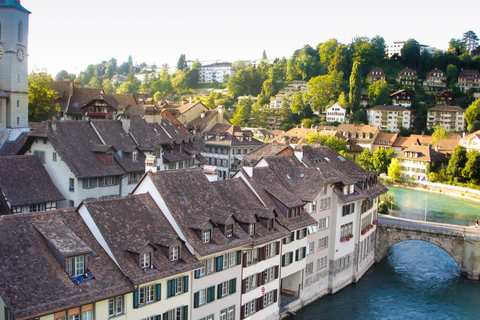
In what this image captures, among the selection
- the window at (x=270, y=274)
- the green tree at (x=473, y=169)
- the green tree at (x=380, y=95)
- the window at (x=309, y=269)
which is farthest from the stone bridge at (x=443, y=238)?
the green tree at (x=380, y=95)

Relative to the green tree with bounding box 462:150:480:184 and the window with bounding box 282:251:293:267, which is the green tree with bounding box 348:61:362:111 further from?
the window with bounding box 282:251:293:267

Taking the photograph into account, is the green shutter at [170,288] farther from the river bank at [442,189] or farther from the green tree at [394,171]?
the green tree at [394,171]

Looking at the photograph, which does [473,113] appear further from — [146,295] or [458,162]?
[146,295]

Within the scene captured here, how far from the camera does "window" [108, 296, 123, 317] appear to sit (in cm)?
2109

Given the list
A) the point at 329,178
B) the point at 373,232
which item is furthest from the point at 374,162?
the point at 329,178

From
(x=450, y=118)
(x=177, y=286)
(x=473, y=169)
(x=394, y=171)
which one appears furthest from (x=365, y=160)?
(x=177, y=286)

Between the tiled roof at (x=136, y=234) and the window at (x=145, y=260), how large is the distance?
223mm

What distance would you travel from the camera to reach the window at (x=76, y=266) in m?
20.1

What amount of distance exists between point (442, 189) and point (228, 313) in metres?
74.4

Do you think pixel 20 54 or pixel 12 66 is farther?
pixel 20 54

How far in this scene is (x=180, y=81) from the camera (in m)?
185

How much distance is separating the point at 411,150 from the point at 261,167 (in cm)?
7478

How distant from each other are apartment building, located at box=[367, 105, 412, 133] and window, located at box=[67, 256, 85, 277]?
12424 cm

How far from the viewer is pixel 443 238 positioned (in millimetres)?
48031
